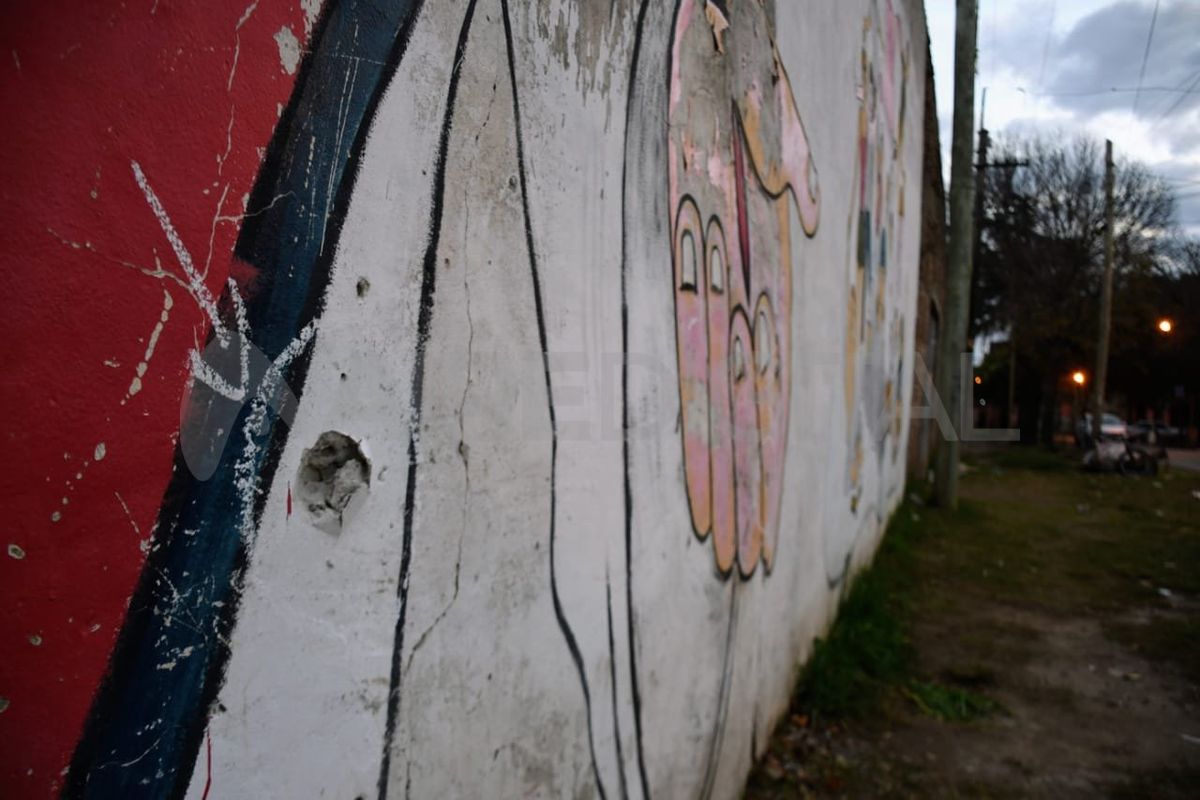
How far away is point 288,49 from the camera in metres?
0.90

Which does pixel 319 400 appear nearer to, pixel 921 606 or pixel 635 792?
pixel 635 792

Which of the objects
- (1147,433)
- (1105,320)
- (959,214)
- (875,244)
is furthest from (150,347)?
(1147,433)

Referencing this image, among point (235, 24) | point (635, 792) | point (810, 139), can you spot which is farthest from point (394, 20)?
point (810, 139)

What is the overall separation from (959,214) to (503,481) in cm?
912

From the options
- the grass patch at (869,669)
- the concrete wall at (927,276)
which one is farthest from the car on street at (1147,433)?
the grass patch at (869,669)

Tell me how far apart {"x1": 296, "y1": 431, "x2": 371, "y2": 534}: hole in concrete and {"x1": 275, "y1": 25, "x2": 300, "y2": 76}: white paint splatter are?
1.42 feet

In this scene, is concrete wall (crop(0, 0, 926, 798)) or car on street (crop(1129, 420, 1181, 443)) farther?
car on street (crop(1129, 420, 1181, 443))

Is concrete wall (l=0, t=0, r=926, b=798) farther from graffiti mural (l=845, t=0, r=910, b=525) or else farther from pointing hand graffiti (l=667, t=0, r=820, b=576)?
graffiti mural (l=845, t=0, r=910, b=525)

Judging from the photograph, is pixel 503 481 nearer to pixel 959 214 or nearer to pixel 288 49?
pixel 288 49

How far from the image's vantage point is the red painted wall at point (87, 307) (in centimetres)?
66

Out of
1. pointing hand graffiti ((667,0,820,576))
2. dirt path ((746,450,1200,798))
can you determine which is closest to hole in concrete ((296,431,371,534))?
pointing hand graffiti ((667,0,820,576))

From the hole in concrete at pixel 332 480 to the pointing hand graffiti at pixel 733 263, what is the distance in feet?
3.85

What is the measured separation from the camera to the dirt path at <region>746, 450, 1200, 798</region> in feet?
9.89

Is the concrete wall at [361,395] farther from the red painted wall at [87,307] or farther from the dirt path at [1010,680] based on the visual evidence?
the dirt path at [1010,680]
